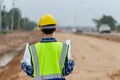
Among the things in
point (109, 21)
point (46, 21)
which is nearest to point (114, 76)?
point (46, 21)

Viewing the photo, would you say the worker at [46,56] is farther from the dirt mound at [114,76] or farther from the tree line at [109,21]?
the tree line at [109,21]

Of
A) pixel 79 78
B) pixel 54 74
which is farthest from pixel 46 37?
pixel 79 78

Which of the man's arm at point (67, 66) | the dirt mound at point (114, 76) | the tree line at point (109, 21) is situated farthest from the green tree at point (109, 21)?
the man's arm at point (67, 66)

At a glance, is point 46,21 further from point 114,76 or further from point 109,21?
point 109,21

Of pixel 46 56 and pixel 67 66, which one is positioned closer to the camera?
pixel 46 56

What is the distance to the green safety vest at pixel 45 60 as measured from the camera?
5133mm

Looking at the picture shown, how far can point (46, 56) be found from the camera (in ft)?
16.9

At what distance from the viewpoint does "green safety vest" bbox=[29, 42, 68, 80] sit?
5.13m

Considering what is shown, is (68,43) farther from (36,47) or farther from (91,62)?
(91,62)

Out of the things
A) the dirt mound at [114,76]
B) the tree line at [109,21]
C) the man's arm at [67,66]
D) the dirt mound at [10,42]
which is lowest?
the tree line at [109,21]

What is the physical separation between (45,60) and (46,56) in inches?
1.9

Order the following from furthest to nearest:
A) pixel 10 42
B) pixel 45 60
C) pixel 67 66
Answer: pixel 10 42, pixel 67 66, pixel 45 60

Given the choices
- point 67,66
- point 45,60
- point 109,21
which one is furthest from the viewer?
point 109,21

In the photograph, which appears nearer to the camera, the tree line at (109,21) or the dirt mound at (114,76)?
the dirt mound at (114,76)
